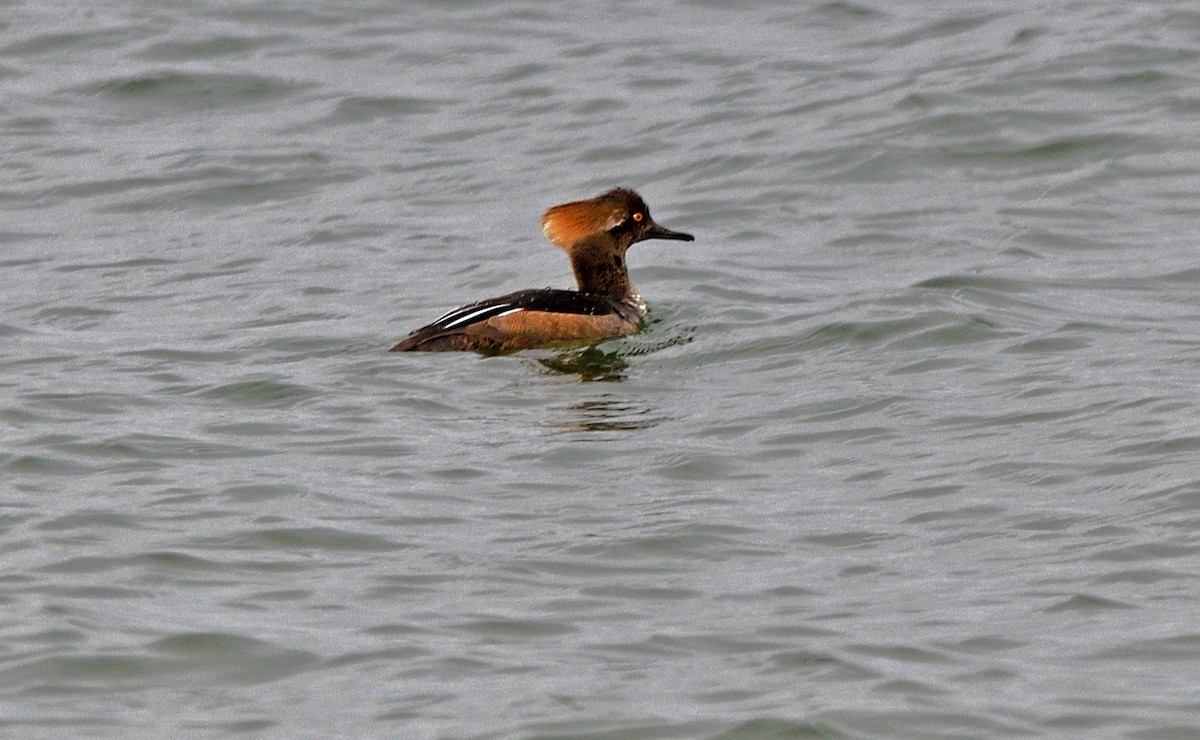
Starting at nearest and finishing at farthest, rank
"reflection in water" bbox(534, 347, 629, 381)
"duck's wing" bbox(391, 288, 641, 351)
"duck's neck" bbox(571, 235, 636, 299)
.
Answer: "reflection in water" bbox(534, 347, 629, 381)
"duck's wing" bbox(391, 288, 641, 351)
"duck's neck" bbox(571, 235, 636, 299)

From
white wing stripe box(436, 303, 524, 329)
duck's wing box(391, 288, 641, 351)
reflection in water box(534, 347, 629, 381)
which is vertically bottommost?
reflection in water box(534, 347, 629, 381)

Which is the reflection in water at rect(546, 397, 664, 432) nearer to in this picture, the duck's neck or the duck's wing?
the duck's wing

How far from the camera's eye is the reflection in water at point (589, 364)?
10.5 m

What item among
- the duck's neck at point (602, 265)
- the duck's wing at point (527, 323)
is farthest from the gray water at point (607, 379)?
the duck's neck at point (602, 265)

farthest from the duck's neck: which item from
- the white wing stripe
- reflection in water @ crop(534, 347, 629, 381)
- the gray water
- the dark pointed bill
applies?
the white wing stripe

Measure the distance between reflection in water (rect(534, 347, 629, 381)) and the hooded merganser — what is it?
138 millimetres

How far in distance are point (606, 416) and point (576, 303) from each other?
74.0 inches

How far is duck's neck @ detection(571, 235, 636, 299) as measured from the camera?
39.3 feet

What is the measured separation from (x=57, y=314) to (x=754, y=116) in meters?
5.88

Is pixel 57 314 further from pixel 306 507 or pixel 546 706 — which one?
pixel 546 706

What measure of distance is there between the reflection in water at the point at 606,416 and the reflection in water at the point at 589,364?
0.64 metres

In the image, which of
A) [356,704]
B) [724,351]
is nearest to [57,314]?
[724,351]

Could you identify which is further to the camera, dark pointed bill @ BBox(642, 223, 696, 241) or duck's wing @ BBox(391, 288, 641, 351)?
dark pointed bill @ BBox(642, 223, 696, 241)

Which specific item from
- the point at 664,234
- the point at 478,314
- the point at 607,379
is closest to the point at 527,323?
the point at 478,314
